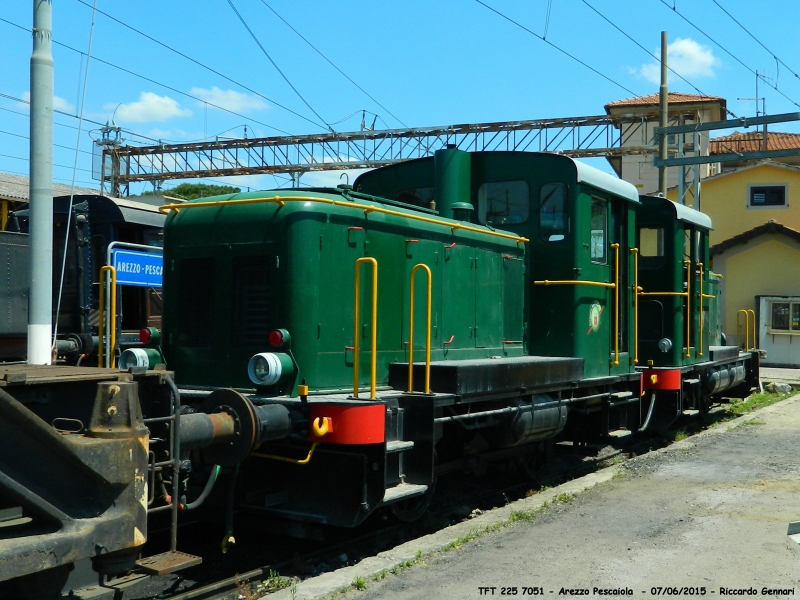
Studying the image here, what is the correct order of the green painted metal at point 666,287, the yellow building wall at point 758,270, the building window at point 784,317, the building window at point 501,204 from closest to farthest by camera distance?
1. the building window at point 501,204
2. the green painted metal at point 666,287
3. the building window at point 784,317
4. the yellow building wall at point 758,270

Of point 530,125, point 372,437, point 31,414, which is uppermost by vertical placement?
point 530,125

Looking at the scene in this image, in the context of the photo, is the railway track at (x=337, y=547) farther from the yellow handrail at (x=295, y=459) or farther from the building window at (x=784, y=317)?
the building window at (x=784, y=317)

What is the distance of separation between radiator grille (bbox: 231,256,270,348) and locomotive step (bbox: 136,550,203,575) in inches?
75.4

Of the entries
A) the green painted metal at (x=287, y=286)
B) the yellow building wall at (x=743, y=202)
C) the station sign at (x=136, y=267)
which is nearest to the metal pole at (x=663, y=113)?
the yellow building wall at (x=743, y=202)

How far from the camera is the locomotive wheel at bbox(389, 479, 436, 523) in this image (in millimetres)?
6023

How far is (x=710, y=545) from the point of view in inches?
223

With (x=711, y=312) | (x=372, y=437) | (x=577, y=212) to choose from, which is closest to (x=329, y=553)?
(x=372, y=437)

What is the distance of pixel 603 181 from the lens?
864 centimetres

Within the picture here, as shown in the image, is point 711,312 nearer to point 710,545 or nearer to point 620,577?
point 710,545

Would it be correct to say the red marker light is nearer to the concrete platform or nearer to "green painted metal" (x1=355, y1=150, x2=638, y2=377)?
the concrete platform

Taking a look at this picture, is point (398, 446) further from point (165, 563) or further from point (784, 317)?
point (784, 317)

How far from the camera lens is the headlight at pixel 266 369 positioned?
5.44 metres

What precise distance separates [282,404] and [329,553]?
1197mm

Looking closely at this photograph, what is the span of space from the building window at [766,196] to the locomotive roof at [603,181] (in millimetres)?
21399
